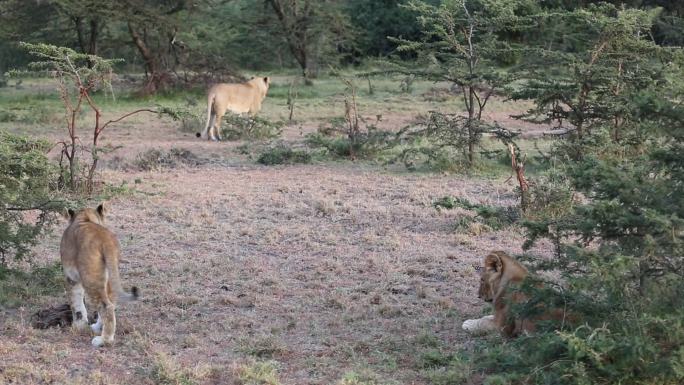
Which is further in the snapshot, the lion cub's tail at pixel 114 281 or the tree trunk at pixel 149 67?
the tree trunk at pixel 149 67

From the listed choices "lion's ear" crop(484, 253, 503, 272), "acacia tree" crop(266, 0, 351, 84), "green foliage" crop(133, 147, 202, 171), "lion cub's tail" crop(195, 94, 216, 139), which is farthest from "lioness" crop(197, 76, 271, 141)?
"lion's ear" crop(484, 253, 503, 272)

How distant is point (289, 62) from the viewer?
27891mm

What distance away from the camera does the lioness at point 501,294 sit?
547 cm

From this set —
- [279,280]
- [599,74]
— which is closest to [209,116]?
[599,74]

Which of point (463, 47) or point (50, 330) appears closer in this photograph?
point (50, 330)

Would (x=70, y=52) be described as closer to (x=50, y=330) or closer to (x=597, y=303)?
(x=50, y=330)

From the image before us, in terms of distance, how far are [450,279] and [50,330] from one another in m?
3.06

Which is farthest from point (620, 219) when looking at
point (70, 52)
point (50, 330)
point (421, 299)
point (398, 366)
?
point (70, 52)

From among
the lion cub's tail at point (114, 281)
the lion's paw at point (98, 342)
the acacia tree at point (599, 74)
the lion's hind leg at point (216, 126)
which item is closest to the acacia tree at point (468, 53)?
the acacia tree at point (599, 74)

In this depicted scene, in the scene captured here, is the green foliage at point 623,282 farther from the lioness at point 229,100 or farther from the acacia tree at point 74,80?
the lioness at point 229,100

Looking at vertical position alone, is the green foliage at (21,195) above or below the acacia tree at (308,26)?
below

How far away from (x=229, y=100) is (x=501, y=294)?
433 inches

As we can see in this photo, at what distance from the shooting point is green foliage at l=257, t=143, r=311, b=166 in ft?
42.4

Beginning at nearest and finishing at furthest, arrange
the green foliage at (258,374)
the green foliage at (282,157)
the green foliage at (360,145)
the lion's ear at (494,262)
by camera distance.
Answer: the green foliage at (258,374) → the lion's ear at (494,262) → the green foliage at (282,157) → the green foliage at (360,145)
